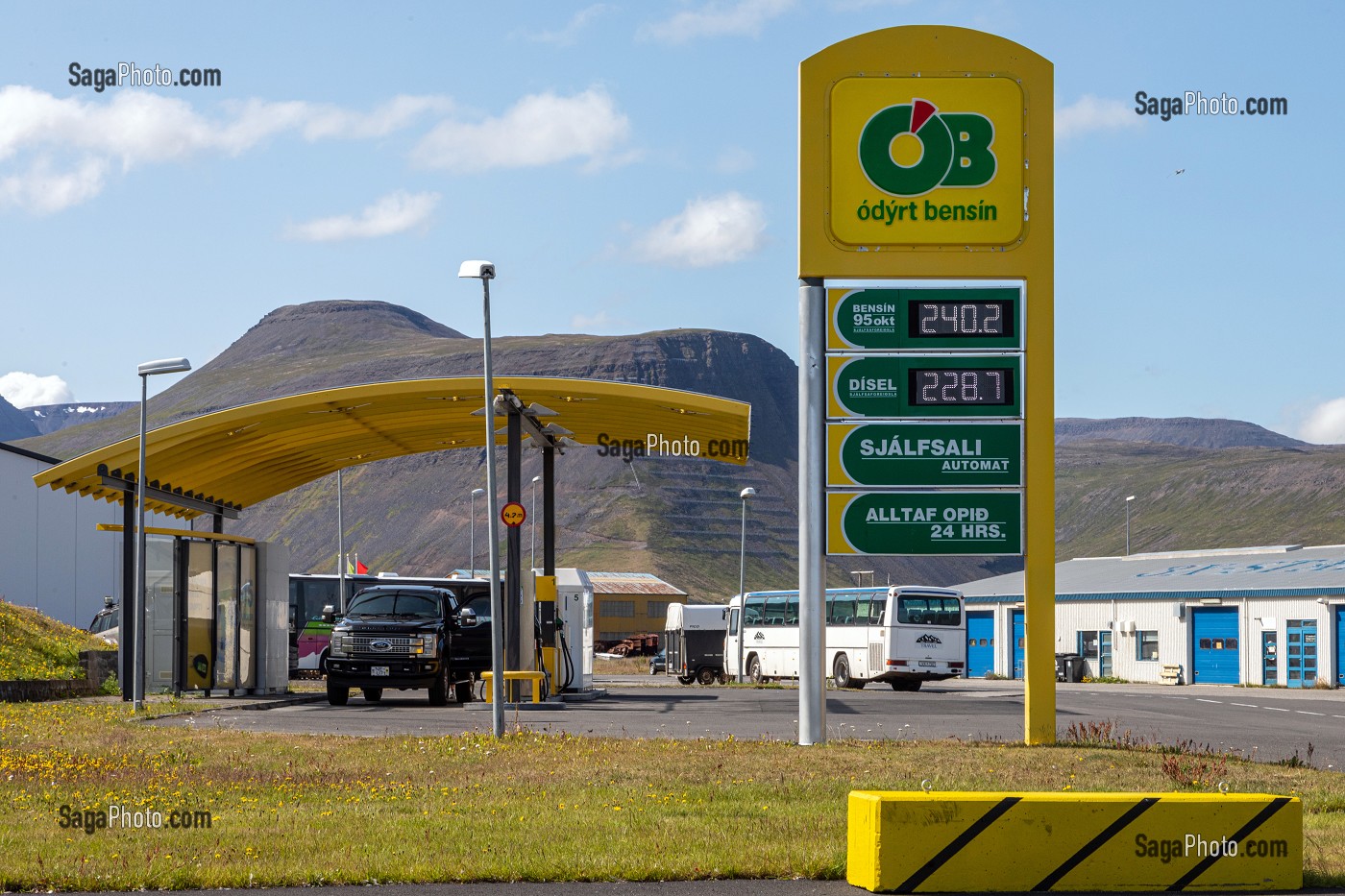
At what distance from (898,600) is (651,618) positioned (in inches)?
2910

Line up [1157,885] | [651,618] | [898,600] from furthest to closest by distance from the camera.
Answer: [651,618], [898,600], [1157,885]

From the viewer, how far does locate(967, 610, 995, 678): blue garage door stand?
6253 cm

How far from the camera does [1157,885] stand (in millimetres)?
8844

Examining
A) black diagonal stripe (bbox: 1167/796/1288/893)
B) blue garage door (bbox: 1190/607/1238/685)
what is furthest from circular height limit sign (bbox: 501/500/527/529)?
blue garage door (bbox: 1190/607/1238/685)

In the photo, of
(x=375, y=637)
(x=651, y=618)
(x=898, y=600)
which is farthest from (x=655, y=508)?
(x=375, y=637)

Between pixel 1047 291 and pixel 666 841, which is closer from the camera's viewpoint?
pixel 666 841

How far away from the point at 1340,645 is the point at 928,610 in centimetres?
1307

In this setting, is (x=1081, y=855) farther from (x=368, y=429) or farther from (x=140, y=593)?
(x=368, y=429)

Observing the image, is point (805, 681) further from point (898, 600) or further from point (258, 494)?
point (898, 600)

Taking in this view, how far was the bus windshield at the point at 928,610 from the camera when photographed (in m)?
42.1

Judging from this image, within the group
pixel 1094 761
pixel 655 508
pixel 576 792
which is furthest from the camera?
pixel 655 508

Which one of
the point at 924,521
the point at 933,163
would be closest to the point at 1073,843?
the point at 924,521

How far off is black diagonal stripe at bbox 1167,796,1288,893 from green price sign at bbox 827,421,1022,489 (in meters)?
8.09

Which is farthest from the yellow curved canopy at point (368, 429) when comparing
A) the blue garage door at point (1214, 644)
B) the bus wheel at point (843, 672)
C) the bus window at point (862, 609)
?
the blue garage door at point (1214, 644)
